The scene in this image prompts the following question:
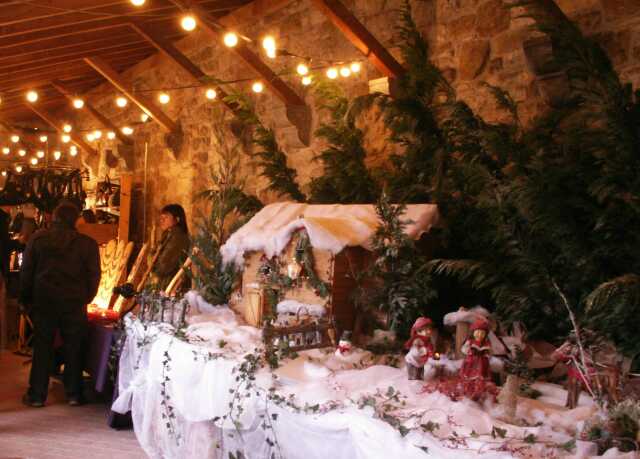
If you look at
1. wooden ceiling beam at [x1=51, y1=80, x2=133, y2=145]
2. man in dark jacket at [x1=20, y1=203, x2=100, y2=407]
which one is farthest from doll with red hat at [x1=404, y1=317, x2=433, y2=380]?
wooden ceiling beam at [x1=51, y1=80, x2=133, y2=145]

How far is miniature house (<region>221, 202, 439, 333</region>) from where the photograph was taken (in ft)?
12.6

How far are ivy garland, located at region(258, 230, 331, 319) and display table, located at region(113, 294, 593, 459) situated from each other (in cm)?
25

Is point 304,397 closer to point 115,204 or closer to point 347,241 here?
point 347,241

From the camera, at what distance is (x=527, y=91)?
15.0ft

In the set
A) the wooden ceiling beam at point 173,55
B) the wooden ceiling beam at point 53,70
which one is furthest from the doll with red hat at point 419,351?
the wooden ceiling beam at point 53,70

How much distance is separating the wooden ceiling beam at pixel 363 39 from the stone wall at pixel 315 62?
32 cm

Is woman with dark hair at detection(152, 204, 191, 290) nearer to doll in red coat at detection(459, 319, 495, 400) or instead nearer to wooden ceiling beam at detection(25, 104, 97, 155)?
doll in red coat at detection(459, 319, 495, 400)

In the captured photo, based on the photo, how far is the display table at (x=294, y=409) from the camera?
2.22 m

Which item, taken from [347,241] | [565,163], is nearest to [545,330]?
[565,163]

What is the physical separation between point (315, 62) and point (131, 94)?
3022 mm

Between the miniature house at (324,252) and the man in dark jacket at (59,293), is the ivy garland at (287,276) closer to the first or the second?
the miniature house at (324,252)

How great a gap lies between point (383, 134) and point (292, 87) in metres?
1.59

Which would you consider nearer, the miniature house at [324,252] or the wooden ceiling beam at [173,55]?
the miniature house at [324,252]

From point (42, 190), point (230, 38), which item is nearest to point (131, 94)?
point (42, 190)
